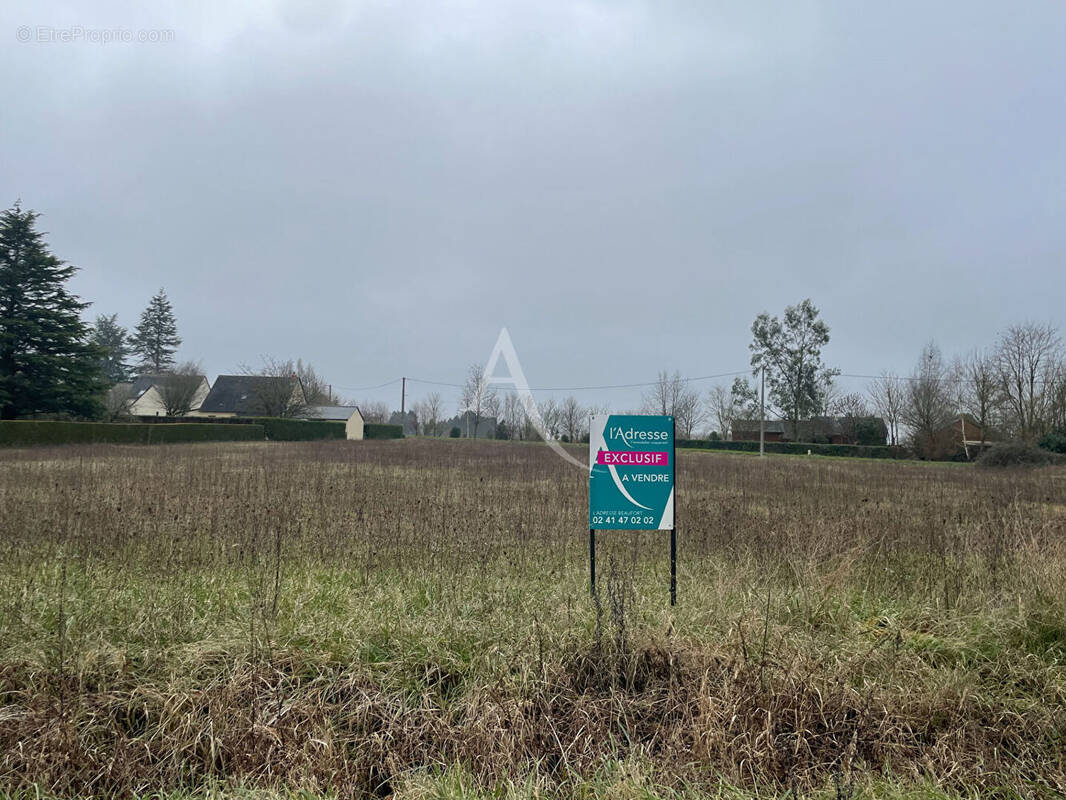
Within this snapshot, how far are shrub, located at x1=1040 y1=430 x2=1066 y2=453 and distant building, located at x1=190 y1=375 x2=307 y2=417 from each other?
159 ft

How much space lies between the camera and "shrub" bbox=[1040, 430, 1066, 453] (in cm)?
2766

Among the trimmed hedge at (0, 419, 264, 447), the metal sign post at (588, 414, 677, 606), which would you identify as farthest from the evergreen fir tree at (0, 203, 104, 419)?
the metal sign post at (588, 414, 677, 606)

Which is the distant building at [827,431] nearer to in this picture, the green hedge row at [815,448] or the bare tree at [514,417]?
the green hedge row at [815,448]

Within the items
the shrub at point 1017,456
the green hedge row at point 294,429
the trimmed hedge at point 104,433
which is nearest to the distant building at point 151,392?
the green hedge row at point 294,429

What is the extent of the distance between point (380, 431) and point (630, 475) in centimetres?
5177

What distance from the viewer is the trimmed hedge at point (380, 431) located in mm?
53131

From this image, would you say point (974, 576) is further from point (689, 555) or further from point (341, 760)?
point (341, 760)

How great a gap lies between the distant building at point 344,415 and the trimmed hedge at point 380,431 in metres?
1.16

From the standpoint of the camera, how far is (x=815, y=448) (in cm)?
4219

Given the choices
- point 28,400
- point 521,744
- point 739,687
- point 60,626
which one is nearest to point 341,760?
point 521,744

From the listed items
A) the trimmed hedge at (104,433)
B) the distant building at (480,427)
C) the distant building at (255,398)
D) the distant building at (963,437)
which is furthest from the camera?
the distant building at (480,427)

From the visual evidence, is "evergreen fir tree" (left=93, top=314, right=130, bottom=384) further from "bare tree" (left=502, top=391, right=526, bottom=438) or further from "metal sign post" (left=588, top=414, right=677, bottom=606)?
"metal sign post" (left=588, top=414, right=677, bottom=606)

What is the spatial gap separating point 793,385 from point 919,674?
50004 mm

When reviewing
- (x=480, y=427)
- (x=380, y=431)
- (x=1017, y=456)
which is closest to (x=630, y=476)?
(x=1017, y=456)
